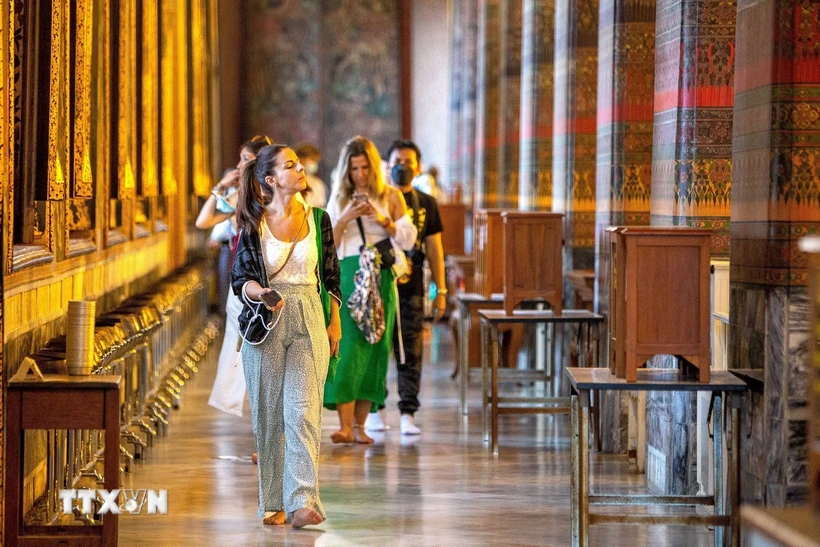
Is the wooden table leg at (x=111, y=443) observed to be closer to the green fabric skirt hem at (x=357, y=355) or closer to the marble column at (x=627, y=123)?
the green fabric skirt hem at (x=357, y=355)

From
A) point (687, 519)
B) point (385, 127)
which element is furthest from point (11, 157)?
point (385, 127)

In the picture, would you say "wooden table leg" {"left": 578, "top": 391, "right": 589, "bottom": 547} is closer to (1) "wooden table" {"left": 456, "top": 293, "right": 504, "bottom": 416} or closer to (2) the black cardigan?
(2) the black cardigan

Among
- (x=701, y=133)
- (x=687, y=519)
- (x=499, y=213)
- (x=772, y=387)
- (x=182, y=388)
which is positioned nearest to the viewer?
(x=772, y=387)

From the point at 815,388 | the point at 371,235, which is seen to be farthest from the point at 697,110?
the point at 815,388

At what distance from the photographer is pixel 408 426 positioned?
9.49 meters

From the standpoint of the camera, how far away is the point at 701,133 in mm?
7207

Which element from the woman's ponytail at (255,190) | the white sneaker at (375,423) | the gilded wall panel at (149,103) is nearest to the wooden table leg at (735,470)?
the woman's ponytail at (255,190)

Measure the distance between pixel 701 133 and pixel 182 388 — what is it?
6089 millimetres

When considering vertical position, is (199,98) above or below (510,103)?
above

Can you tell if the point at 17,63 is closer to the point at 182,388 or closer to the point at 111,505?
the point at 111,505

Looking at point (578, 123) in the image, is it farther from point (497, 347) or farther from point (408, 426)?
point (408, 426)

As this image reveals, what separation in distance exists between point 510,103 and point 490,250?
556cm

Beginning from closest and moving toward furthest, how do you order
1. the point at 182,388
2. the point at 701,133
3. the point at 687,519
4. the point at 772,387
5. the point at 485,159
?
the point at 772,387 < the point at 687,519 < the point at 701,133 < the point at 182,388 < the point at 485,159

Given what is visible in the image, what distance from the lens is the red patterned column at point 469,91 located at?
19.5 m
